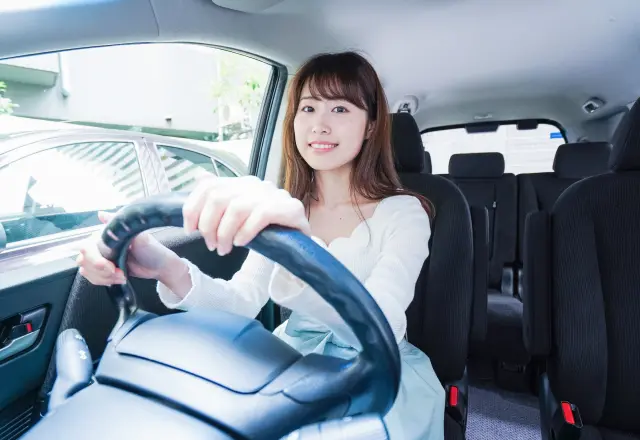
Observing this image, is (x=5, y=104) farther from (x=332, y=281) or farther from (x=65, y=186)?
(x=332, y=281)

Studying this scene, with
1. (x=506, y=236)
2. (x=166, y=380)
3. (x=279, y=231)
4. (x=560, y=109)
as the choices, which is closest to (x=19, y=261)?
(x=166, y=380)

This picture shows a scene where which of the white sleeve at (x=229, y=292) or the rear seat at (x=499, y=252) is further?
the rear seat at (x=499, y=252)

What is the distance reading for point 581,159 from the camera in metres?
2.80

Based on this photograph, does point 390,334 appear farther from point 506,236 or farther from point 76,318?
point 506,236

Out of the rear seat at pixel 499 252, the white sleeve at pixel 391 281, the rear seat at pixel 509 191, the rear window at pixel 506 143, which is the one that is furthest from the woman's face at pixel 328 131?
the rear window at pixel 506 143

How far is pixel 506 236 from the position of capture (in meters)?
2.92

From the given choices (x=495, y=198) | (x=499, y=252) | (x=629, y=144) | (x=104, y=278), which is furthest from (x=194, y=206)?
(x=495, y=198)

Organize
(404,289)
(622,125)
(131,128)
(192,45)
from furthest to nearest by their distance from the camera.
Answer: (131,128) → (192,45) → (622,125) → (404,289)

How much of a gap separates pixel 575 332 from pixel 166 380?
1055 mm

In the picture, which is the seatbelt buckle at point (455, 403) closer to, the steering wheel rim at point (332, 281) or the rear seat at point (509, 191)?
the steering wheel rim at point (332, 281)

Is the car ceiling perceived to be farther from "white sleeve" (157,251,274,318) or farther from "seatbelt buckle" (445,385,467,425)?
"seatbelt buckle" (445,385,467,425)

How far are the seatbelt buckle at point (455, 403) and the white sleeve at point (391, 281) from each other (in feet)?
1.50

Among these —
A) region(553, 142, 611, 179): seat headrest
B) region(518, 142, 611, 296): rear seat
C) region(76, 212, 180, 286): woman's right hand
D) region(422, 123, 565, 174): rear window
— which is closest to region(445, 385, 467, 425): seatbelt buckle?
region(76, 212, 180, 286): woman's right hand

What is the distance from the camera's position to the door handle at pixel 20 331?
3.25 feet
